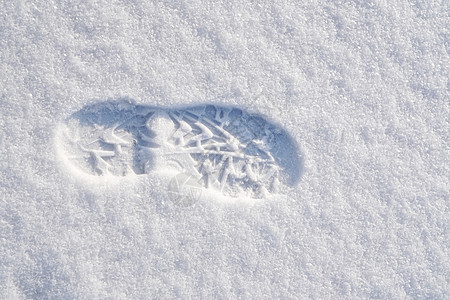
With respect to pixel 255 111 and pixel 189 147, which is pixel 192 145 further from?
pixel 255 111

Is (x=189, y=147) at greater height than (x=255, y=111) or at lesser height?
lesser

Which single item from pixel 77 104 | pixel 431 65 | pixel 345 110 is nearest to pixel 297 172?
pixel 345 110

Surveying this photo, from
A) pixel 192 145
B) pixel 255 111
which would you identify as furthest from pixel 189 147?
pixel 255 111
